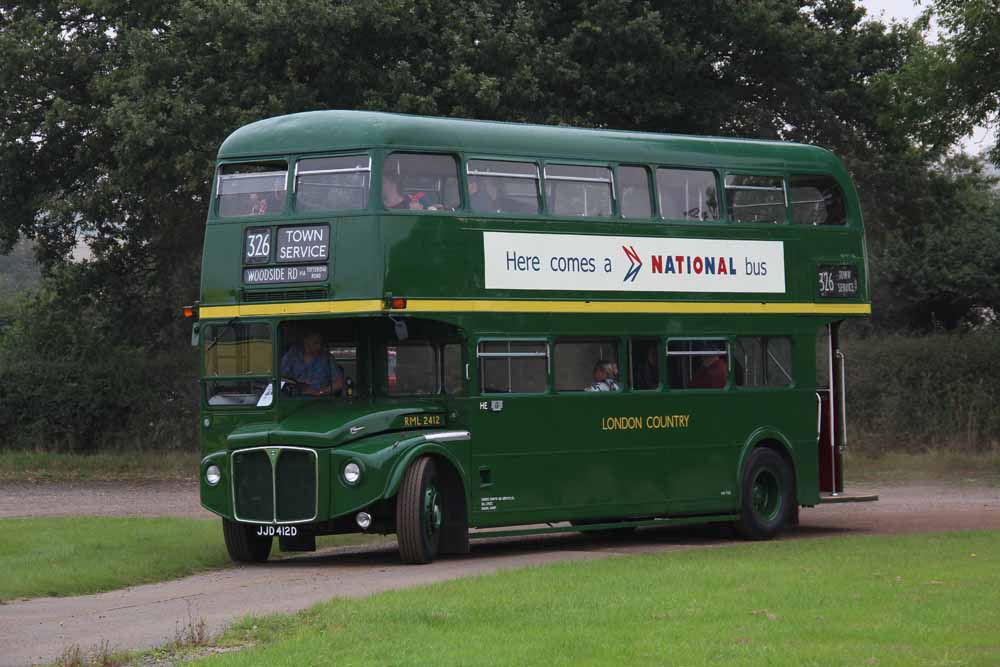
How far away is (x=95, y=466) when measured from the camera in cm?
3133

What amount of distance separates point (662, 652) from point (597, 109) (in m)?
21.8

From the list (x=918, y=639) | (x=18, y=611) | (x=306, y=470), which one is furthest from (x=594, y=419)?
(x=918, y=639)

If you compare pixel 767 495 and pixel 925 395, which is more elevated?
pixel 925 395

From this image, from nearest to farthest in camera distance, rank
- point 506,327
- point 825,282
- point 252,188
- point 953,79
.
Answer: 1. point 252,188
2. point 506,327
3. point 825,282
4. point 953,79

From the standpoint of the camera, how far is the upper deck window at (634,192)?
19625mm

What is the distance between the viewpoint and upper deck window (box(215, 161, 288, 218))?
17.7 metres

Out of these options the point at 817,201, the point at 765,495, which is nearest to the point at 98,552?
the point at 765,495

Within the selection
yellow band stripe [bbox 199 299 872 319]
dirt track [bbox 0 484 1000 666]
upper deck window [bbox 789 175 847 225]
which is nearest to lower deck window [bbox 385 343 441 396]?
Answer: yellow band stripe [bbox 199 299 872 319]

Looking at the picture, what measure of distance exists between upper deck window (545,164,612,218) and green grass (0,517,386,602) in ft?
16.8

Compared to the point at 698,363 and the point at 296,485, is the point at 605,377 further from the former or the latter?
the point at 296,485

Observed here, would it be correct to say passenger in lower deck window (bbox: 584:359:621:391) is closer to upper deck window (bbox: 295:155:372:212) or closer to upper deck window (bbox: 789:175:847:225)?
upper deck window (bbox: 789:175:847:225)

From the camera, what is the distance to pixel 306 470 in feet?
55.8

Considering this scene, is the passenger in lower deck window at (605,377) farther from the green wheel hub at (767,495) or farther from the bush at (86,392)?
the bush at (86,392)

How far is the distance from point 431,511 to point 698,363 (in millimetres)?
4574
